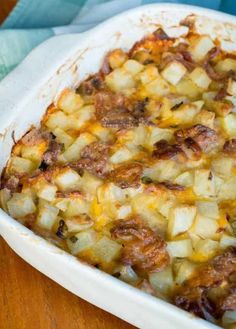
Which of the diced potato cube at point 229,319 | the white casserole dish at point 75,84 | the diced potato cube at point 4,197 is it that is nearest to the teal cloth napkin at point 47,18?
the white casserole dish at point 75,84

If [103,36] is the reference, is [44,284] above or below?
below

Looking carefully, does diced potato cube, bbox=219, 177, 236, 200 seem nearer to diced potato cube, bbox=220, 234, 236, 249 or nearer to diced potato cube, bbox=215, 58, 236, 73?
diced potato cube, bbox=220, 234, 236, 249

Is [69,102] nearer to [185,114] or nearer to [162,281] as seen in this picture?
[185,114]

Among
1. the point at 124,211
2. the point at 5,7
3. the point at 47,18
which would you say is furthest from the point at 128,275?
the point at 5,7

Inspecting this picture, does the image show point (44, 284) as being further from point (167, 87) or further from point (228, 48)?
point (228, 48)

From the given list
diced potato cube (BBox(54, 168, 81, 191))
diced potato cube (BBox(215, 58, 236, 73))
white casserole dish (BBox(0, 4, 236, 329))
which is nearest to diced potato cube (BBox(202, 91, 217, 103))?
diced potato cube (BBox(215, 58, 236, 73))

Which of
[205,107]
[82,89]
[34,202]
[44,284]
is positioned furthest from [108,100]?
[44,284]
